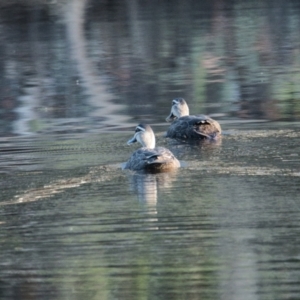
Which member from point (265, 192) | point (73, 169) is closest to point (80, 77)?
point (73, 169)

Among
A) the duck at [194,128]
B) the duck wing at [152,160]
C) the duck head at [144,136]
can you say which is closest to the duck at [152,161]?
the duck wing at [152,160]

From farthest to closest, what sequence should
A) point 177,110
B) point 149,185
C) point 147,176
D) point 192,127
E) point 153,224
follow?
point 177,110 < point 192,127 < point 147,176 < point 149,185 < point 153,224

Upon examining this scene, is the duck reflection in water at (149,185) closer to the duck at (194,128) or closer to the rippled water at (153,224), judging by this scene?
the rippled water at (153,224)

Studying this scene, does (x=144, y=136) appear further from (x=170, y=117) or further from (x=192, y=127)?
(x=170, y=117)

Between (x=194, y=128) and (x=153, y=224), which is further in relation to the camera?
(x=194, y=128)

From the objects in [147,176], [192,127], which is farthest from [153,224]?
[192,127]

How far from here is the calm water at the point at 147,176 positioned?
7.98m

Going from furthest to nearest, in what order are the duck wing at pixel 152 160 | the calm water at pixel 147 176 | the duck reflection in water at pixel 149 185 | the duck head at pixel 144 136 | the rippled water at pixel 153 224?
the duck head at pixel 144 136 → the duck wing at pixel 152 160 → the duck reflection in water at pixel 149 185 → the calm water at pixel 147 176 → the rippled water at pixel 153 224

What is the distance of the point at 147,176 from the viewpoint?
39.7 feet

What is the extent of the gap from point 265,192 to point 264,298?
11.4 ft

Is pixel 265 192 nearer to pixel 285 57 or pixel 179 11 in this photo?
pixel 285 57

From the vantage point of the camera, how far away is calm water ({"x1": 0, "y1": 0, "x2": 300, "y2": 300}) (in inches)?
314

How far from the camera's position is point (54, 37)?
29656mm

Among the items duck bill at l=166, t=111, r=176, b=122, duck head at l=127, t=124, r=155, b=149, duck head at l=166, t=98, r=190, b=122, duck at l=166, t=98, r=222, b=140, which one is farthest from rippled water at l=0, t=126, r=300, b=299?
duck bill at l=166, t=111, r=176, b=122
